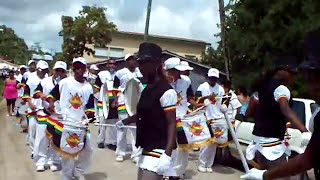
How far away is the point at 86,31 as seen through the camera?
103 ft

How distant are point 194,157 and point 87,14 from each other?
919 inches

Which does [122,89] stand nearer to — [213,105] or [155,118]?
[213,105]

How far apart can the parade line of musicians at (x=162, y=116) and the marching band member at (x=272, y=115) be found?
1 cm

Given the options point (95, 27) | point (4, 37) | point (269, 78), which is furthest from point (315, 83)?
point (4, 37)

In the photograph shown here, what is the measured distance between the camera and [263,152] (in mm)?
5156

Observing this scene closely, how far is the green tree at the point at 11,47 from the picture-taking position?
334ft

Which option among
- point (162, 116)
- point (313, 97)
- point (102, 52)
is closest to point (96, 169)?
point (162, 116)

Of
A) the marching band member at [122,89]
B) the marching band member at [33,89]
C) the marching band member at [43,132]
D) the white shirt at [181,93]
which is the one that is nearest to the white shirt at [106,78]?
the marching band member at [122,89]

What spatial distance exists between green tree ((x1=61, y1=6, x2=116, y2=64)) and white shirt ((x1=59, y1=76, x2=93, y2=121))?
24842mm

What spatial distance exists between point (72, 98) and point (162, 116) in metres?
2.65

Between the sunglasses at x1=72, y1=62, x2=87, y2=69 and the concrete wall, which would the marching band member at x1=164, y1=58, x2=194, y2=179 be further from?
the concrete wall

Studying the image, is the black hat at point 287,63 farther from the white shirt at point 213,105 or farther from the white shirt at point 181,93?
the white shirt at point 213,105

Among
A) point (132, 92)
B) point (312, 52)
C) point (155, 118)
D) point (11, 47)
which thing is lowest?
point (155, 118)

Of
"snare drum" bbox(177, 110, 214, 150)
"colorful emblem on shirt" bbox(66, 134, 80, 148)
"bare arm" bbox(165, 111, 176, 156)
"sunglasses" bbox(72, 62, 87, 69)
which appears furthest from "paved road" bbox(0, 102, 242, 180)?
"bare arm" bbox(165, 111, 176, 156)
